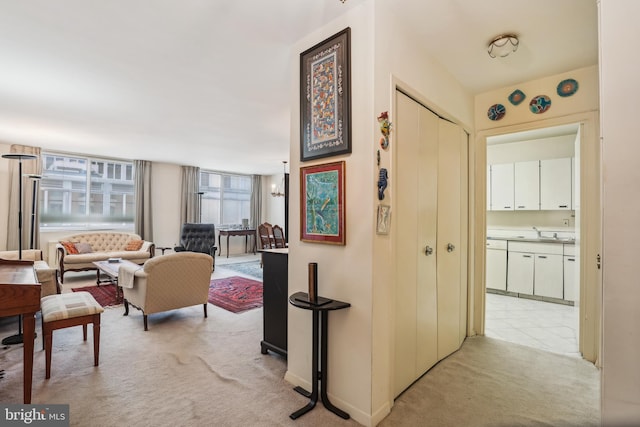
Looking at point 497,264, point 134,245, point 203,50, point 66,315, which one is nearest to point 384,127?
point 203,50

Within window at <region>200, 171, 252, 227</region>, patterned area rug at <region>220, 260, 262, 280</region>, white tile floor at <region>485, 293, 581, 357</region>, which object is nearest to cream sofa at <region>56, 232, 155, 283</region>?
patterned area rug at <region>220, 260, 262, 280</region>

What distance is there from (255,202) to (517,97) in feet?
25.4

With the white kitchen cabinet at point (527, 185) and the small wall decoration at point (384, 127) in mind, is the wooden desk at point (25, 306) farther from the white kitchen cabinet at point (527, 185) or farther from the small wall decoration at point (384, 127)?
the white kitchen cabinet at point (527, 185)

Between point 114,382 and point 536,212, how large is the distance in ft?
18.1

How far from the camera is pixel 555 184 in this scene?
4227 millimetres

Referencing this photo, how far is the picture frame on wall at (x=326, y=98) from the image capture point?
5.93ft

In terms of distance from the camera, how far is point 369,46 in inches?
67.6

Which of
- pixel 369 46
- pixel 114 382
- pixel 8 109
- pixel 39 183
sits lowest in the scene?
pixel 114 382

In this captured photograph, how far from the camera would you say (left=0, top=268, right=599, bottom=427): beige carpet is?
5.69ft

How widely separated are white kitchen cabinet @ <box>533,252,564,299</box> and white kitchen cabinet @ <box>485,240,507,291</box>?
383mm

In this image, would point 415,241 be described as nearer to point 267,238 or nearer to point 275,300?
point 275,300

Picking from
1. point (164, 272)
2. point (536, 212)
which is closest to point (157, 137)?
point (164, 272)

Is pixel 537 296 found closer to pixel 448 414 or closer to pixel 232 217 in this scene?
pixel 448 414

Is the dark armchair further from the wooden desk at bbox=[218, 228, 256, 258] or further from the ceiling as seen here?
the ceiling
